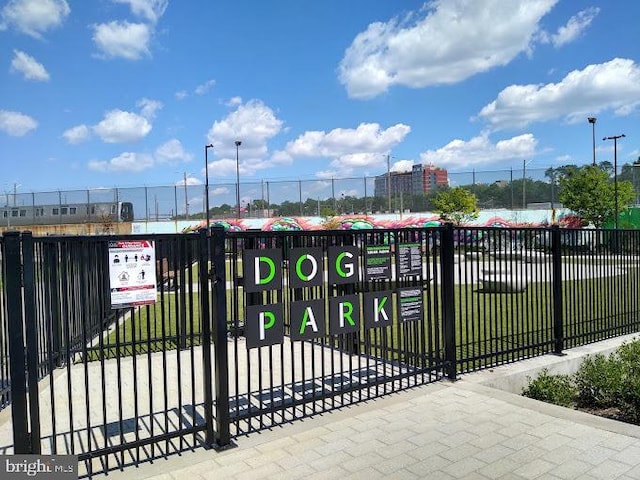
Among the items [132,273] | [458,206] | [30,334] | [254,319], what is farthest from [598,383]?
[458,206]

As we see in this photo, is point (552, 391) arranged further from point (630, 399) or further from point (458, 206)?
point (458, 206)

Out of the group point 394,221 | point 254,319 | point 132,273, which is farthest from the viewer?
point 394,221

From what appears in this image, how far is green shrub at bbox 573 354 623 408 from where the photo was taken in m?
5.94

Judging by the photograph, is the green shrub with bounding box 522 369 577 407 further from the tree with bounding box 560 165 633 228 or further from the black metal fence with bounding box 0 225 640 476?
the tree with bounding box 560 165 633 228

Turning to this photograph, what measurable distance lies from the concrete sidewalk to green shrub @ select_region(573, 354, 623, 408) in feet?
3.14

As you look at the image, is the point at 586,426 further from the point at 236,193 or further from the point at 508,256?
the point at 236,193

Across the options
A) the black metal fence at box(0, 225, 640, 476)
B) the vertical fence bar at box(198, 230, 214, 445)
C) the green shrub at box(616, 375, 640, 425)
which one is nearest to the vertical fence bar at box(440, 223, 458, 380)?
the black metal fence at box(0, 225, 640, 476)

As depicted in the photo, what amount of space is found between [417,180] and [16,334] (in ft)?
165

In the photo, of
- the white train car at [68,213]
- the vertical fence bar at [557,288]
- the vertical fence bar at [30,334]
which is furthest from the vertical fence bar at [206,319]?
the white train car at [68,213]

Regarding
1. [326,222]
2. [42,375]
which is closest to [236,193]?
[326,222]

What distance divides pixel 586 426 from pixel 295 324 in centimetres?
292

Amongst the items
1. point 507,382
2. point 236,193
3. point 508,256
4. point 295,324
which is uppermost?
point 236,193

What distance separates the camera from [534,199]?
160ft

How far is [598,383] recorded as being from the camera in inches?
240
